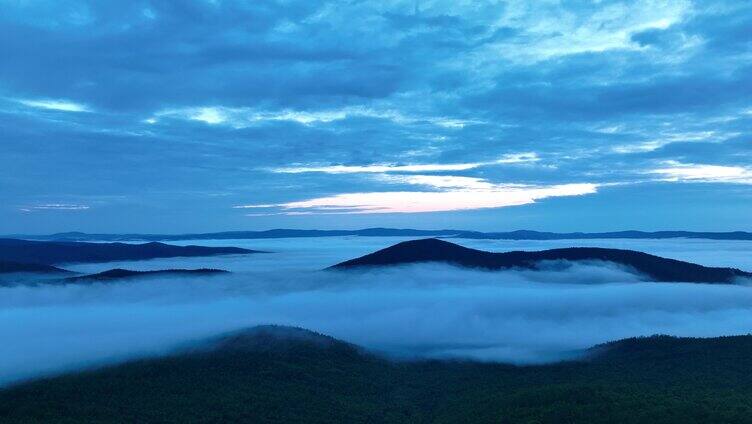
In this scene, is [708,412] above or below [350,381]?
Result: above

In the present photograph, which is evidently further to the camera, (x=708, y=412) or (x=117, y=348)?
(x=117, y=348)

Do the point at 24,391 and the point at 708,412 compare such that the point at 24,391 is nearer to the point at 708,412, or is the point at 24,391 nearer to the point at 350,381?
the point at 350,381

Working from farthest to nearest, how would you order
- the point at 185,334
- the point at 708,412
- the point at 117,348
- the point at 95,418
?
the point at 185,334 < the point at 117,348 < the point at 95,418 < the point at 708,412

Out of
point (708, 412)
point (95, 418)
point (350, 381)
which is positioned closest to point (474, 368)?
point (350, 381)

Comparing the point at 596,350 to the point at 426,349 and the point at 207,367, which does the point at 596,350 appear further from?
the point at 207,367

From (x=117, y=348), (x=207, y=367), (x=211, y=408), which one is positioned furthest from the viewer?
(x=117, y=348)

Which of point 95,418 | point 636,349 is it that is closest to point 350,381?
point 95,418
